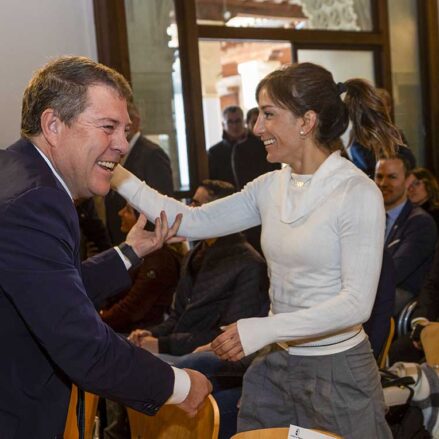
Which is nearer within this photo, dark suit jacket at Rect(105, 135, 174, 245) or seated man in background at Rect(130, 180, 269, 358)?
seated man in background at Rect(130, 180, 269, 358)

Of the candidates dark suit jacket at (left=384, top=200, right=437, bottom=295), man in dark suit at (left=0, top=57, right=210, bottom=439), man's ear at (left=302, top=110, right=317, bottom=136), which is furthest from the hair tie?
dark suit jacket at (left=384, top=200, right=437, bottom=295)

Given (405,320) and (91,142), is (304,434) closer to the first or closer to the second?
(91,142)

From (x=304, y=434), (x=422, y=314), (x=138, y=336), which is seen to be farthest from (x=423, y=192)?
(x=304, y=434)

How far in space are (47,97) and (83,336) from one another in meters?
0.51

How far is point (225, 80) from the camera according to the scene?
8.20m

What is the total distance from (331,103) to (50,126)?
88 centimetres

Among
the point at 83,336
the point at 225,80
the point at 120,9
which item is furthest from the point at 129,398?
the point at 225,80

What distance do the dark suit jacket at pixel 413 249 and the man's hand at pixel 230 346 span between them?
2130 mm

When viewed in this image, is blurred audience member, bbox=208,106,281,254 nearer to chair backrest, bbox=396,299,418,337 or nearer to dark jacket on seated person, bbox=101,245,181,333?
dark jacket on seated person, bbox=101,245,181,333

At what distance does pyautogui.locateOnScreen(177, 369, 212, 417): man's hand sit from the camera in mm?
1705

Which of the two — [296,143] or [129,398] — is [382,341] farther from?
[129,398]

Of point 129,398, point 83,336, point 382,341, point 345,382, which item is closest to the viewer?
point 83,336

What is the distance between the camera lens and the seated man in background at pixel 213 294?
3.09 metres

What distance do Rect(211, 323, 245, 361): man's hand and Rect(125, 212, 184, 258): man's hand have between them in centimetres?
43
